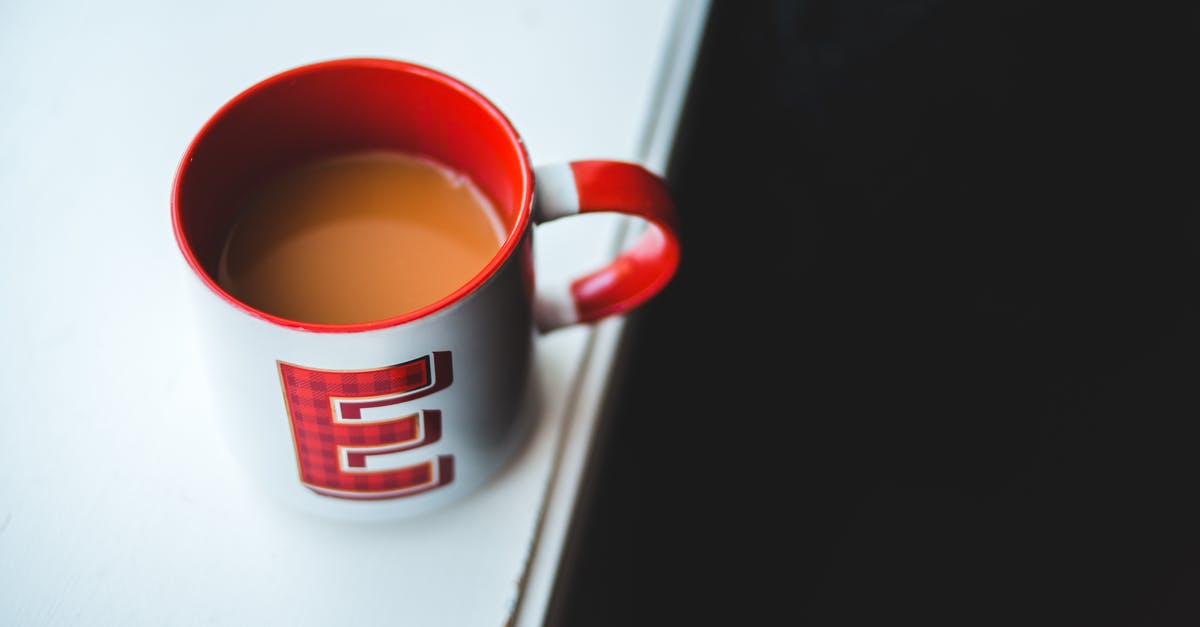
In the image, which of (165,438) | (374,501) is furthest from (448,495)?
(165,438)

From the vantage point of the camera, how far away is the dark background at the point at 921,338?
2.85 feet

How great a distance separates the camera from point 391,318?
1.08 feet

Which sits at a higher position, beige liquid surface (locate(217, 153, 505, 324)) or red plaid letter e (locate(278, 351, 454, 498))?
beige liquid surface (locate(217, 153, 505, 324))

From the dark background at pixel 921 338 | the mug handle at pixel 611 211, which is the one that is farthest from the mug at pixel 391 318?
the dark background at pixel 921 338

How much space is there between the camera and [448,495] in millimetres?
418

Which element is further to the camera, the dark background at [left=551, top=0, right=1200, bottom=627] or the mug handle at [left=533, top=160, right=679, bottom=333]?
the dark background at [left=551, top=0, right=1200, bottom=627]

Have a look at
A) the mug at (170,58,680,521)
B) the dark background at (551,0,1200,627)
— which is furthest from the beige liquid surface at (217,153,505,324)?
the dark background at (551,0,1200,627)

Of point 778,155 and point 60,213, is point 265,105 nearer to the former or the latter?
point 60,213

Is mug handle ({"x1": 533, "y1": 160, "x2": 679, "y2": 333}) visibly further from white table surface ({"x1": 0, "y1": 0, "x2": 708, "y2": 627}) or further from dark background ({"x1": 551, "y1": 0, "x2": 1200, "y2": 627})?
dark background ({"x1": 551, "y1": 0, "x2": 1200, "y2": 627})

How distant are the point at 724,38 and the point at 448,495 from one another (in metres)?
0.71

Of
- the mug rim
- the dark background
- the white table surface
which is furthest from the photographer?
the dark background

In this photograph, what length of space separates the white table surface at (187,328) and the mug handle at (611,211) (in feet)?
0.23

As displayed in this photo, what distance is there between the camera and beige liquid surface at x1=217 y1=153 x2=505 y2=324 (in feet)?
1.25

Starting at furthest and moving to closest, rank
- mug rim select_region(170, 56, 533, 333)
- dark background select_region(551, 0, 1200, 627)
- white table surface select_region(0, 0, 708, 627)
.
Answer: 1. dark background select_region(551, 0, 1200, 627)
2. white table surface select_region(0, 0, 708, 627)
3. mug rim select_region(170, 56, 533, 333)
